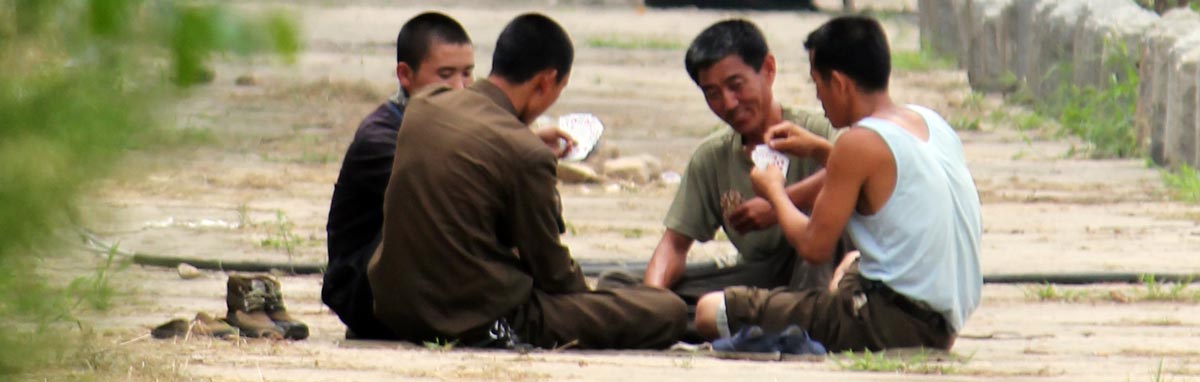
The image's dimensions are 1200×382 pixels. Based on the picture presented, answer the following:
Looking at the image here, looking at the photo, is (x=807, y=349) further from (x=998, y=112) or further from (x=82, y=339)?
(x=998, y=112)

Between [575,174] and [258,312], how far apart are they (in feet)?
14.4

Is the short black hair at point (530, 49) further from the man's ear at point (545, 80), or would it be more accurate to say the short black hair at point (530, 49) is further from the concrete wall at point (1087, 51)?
the concrete wall at point (1087, 51)

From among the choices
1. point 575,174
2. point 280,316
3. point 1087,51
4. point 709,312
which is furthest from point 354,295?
point 1087,51

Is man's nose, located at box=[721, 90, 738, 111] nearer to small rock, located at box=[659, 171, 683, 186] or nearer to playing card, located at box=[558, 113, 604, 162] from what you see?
playing card, located at box=[558, 113, 604, 162]

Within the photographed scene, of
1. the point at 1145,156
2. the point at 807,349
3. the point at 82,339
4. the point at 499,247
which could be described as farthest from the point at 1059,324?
the point at 1145,156

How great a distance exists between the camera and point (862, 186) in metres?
5.81

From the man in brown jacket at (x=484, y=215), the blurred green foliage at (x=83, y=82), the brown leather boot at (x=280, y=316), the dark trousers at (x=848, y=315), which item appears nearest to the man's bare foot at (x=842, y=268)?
the dark trousers at (x=848, y=315)

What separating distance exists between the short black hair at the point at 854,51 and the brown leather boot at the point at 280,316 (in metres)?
1.80

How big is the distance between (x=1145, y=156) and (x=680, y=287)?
533 cm

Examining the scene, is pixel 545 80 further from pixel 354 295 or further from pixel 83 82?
pixel 83 82

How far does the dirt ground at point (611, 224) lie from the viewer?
17.7 ft

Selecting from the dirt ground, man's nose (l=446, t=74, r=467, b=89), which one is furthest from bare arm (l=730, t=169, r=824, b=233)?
man's nose (l=446, t=74, r=467, b=89)

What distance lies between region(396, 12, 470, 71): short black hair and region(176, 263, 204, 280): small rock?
168 centimetres

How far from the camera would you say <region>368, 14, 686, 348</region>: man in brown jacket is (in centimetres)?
591
